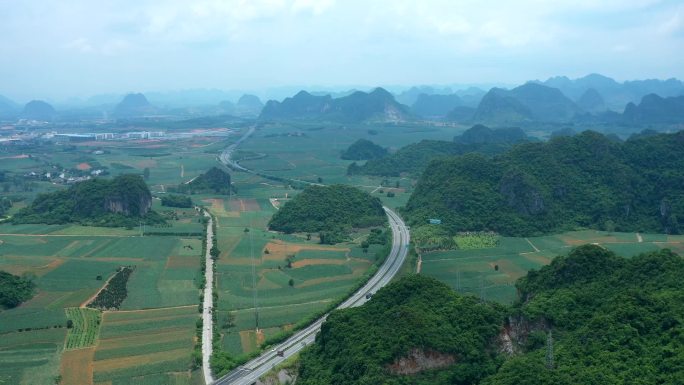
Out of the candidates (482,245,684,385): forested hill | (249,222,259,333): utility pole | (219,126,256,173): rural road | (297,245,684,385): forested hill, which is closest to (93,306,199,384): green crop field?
(249,222,259,333): utility pole

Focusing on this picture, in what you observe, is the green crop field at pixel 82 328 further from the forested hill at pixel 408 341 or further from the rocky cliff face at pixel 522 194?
the rocky cliff face at pixel 522 194

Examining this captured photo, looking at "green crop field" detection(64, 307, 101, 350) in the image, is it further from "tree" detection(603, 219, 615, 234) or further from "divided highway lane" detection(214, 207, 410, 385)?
"tree" detection(603, 219, 615, 234)

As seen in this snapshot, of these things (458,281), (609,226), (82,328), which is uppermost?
(609,226)

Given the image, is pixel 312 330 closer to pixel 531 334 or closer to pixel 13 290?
pixel 531 334

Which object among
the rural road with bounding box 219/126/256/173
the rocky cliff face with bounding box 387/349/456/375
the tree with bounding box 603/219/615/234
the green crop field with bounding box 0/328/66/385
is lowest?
the green crop field with bounding box 0/328/66/385

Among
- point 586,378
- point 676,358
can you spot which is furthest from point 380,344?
point 676,358

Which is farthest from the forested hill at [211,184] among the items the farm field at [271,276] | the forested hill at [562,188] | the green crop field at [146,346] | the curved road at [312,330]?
the green crop field at [146,346]

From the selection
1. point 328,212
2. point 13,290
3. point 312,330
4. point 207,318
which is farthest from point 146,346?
point 328,212
